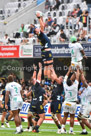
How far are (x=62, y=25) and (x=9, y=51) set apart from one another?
12.1ft

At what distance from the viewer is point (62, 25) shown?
1276 inches

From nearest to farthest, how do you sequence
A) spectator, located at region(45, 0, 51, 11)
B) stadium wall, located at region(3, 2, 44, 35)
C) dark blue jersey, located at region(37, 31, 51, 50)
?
dark blue jersey, located at region(37, 31, 51, 50)
stadium wall, located at region(3, 2, 44, 35)
spectator, located at region(45, 0, 51, 11)

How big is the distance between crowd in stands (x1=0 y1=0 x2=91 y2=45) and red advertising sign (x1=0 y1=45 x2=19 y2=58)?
0.63 metres

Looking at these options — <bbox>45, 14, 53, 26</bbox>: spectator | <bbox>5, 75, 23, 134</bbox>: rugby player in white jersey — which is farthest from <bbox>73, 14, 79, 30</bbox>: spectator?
<bbox>5, 75, 23, 134</bbox>: rugby player in white jersey

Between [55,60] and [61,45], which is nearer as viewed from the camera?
[61,45]

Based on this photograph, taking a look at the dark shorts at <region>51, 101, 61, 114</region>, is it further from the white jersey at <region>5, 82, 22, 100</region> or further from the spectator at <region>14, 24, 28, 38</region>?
the spectator at <region>14, 24, 28, 38</region>

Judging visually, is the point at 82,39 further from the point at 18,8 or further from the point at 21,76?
the point at 18,8

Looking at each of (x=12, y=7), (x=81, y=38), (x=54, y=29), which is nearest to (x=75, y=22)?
(x=54, y=29)

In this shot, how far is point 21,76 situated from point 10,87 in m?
17.1

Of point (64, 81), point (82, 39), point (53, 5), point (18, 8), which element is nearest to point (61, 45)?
point (82, 39)

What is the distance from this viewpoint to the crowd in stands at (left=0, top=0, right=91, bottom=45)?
3058 centimetres

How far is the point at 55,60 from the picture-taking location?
33594 millimetres

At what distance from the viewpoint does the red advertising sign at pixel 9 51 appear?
1259 inches

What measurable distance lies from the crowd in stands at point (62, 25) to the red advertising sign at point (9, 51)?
63 centimetres
